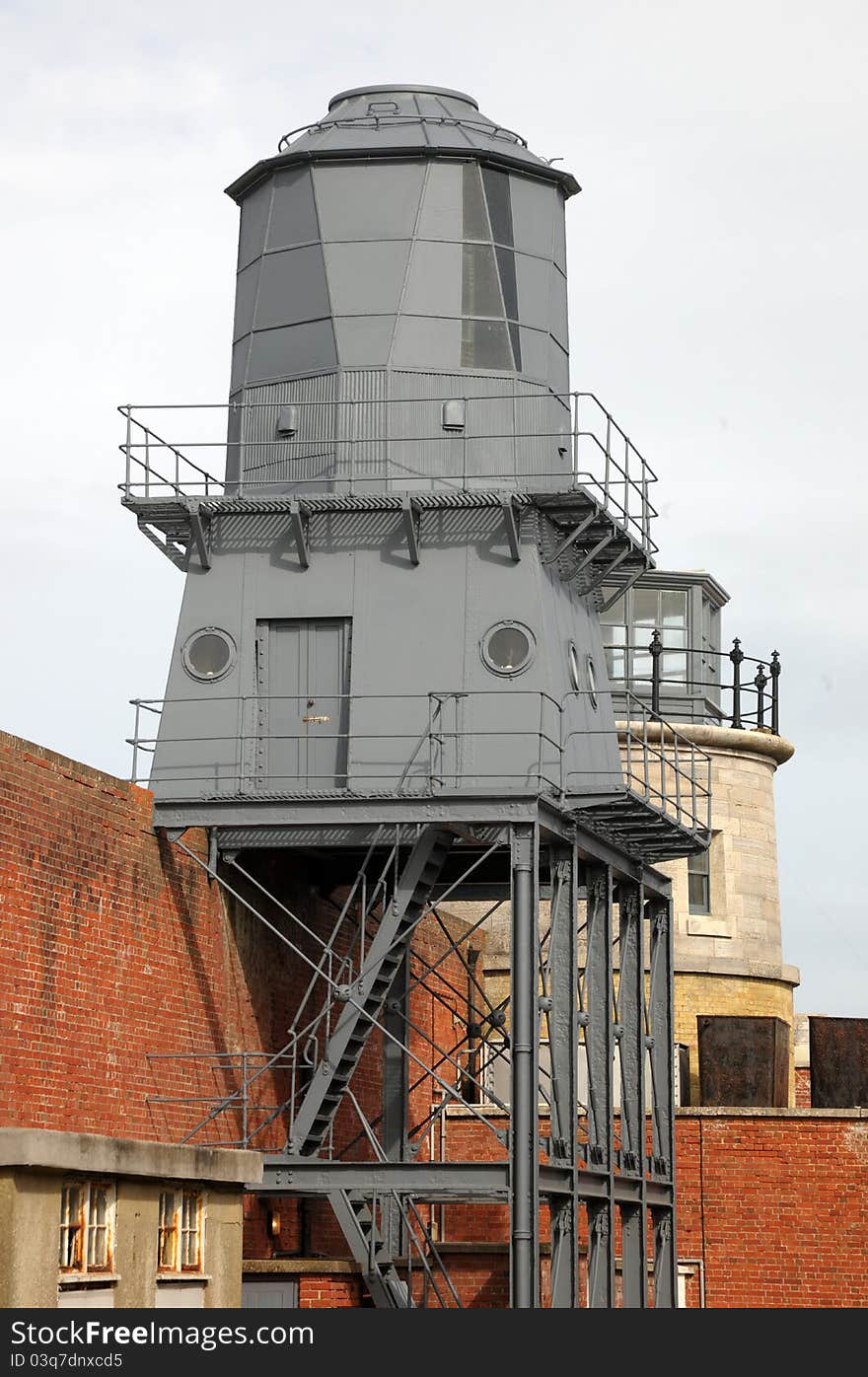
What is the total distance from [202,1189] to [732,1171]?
14535 millimetres

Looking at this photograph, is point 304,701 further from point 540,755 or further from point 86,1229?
point 86,1229

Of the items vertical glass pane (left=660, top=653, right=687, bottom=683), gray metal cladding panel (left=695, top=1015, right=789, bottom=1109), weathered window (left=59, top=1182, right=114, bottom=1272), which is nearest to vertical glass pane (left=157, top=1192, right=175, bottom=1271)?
weathered window (left=59, top=1182, right=114, bottom=1272)

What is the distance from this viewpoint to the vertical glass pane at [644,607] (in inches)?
1651

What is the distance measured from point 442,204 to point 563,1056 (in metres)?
9.60

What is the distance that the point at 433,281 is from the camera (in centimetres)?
2591

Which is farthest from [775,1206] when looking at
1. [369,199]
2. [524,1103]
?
[369,199]

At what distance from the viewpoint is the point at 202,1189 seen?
52.5 ft

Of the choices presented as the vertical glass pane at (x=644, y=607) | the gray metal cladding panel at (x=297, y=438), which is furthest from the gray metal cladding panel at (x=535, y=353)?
the vertical glass pane at (x=644, y=607)

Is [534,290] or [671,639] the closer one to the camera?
[534,290]

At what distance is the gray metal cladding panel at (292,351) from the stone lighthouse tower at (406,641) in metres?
0.04

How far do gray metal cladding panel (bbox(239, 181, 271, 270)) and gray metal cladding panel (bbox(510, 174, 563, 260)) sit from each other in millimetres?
2890

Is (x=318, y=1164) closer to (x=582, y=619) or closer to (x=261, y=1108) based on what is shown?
(x=261, y=1108)
